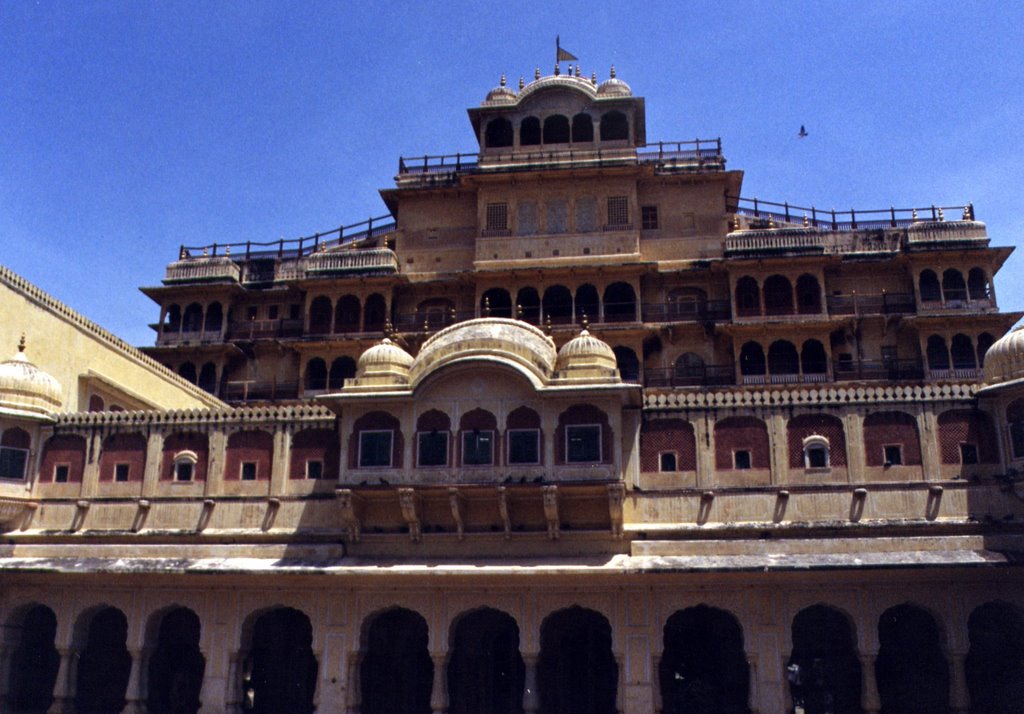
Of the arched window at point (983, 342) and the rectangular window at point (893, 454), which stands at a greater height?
the arched window at point (983, 342)

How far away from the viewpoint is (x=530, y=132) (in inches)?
1565

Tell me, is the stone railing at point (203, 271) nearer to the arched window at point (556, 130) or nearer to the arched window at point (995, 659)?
the arched window at point (556, 130)

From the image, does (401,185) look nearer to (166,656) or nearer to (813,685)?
(166,656)

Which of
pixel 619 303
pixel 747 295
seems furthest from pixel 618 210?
pixel 747 295

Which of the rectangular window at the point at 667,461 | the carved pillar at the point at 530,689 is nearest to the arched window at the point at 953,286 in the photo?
the rectangular window at the point at 667,461

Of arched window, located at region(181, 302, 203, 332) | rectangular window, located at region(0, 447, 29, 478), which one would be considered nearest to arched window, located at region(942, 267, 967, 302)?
arched window, located at region(181, 302, 203, 332)

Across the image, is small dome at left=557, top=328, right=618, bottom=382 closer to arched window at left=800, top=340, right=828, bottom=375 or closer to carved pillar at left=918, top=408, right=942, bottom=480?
carved pillar at left=918, top=408, right=942, bottom=480

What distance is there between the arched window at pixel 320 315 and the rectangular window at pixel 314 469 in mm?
13594

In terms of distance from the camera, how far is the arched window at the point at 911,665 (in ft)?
77.0

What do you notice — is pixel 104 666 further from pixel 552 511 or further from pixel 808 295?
pixel 808 295

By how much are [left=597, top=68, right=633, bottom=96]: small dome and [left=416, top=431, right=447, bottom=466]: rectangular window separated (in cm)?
2027

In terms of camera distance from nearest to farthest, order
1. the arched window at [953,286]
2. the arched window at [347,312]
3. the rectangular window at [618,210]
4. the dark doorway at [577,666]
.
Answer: the dark doorway at [577,666] → the arched window at [953,286] → the rectangular window at [618,210] → the arched window at [347,312]

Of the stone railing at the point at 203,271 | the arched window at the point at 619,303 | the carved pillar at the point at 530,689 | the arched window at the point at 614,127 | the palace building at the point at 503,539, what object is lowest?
the carved pillar at the point at 530,689

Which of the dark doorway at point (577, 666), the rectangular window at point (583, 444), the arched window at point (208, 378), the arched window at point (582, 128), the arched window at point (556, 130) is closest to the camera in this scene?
the rectangular window at point (583, 444)
